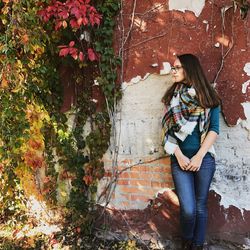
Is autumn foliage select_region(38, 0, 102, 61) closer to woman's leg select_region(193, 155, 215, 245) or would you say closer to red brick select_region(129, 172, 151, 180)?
red brick select_region(129, 172, 151, 180)

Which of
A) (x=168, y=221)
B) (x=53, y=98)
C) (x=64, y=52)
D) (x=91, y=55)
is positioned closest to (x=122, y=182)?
(x=168, y=221)

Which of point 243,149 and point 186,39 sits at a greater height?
point 186,39

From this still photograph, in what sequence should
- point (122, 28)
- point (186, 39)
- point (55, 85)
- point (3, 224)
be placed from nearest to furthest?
point (186, 39) < point (122, 28) < point (55, 85) < point (3, 224)

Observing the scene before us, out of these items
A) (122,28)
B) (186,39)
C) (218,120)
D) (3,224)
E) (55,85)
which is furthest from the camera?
(3,224)

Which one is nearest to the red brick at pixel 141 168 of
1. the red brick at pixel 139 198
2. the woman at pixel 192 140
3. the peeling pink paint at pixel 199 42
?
the red brick at pixel 139 198

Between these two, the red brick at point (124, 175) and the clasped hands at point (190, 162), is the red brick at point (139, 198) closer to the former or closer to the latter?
the red brick at point (124, 175)

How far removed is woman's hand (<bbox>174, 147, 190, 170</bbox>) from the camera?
10.3ft

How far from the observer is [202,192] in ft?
10.5

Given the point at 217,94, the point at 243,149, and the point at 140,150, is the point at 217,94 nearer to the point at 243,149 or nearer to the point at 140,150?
the point at 243,149

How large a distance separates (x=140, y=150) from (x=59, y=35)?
138cm

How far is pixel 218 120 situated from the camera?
3180 mm

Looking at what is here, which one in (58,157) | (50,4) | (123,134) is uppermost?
(50,4)

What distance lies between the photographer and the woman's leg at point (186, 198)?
3.14 m

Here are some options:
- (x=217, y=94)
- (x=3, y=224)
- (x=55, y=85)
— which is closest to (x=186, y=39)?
(x=217, y=94)
